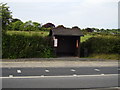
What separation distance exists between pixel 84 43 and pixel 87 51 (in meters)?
1.08

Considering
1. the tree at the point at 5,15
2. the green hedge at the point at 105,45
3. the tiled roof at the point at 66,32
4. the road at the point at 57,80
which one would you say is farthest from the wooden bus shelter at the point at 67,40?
the road at the point at 57,80

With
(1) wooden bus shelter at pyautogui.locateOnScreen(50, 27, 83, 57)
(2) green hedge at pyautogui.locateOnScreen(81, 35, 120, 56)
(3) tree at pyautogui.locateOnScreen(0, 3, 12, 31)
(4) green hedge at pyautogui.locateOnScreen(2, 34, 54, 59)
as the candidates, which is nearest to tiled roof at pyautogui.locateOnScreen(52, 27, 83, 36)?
(1) wooden bus shelter at pyautogui.locateOnScreen(50, 27, 83, 57)

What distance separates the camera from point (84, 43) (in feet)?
74.7

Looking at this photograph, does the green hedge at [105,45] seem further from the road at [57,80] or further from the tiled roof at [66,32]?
the road at [57,80]

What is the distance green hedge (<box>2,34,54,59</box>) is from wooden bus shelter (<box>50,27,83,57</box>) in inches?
54.6

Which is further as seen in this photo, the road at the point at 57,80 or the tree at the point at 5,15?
the tree at the point at 5,15

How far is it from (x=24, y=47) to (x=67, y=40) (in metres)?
4.83

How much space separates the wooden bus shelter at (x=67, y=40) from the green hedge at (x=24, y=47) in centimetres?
139

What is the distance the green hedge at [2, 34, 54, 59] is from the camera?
19.3 meters

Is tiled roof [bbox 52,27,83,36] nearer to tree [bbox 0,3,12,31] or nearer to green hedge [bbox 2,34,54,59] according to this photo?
green hedge [bbox 2,34,54,59]

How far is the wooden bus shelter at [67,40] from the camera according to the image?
2143 centimetres

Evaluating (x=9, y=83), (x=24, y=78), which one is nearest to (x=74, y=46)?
(x=24, y=78)

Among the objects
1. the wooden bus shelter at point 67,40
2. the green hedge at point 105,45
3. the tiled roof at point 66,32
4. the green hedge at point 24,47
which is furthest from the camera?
the green hedge at point 105,45

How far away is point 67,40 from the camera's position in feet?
74.3
